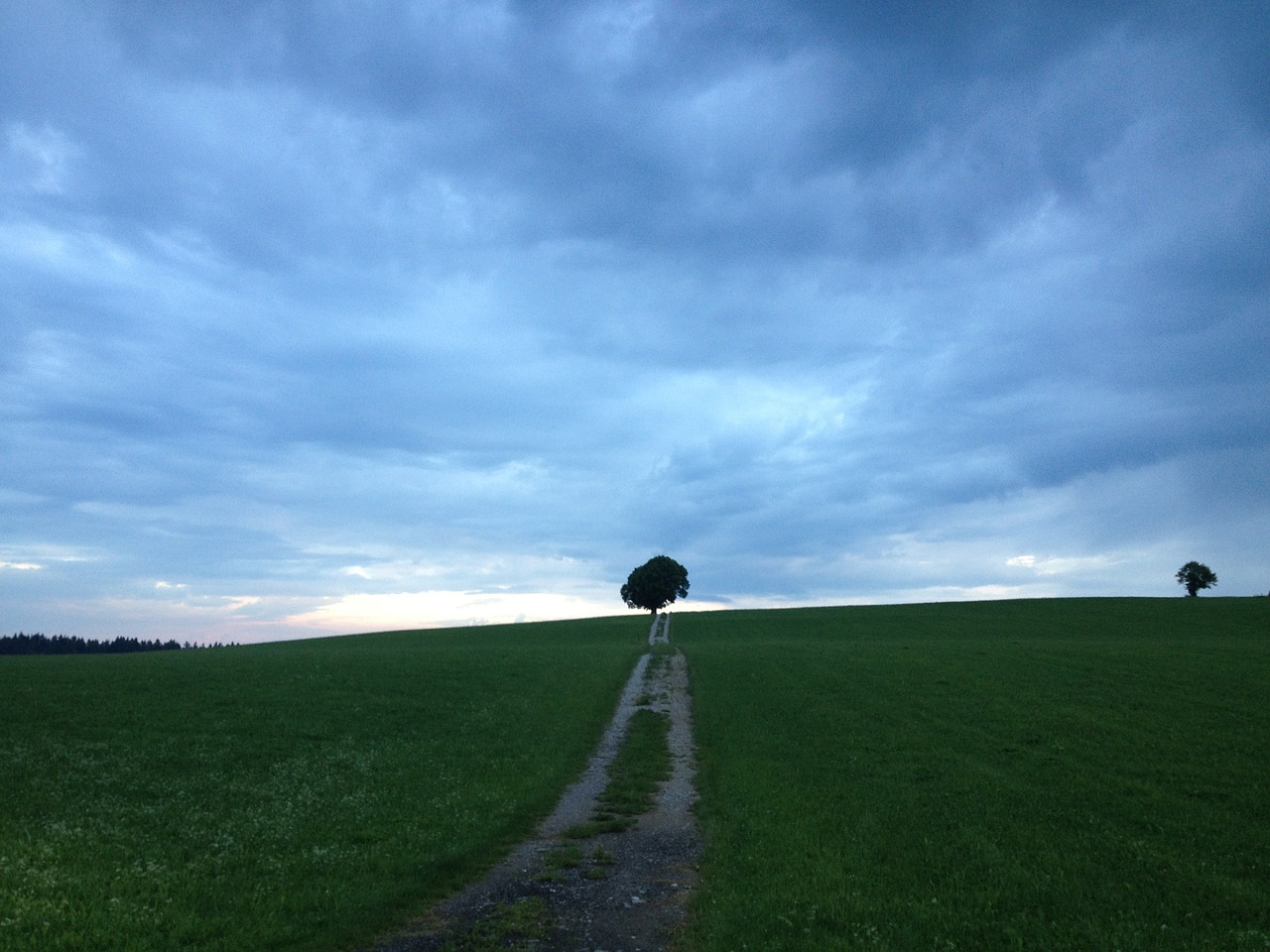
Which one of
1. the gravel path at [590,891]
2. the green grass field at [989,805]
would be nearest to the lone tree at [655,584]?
the green grass field at [989,805]

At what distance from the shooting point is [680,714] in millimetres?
37406

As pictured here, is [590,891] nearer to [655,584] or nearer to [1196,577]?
[655,584]

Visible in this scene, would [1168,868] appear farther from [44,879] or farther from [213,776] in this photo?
[213,776]

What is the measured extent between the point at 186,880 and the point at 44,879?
2121mm

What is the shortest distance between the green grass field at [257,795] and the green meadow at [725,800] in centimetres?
10

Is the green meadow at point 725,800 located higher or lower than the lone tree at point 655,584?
lower

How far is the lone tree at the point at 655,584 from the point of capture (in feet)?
373

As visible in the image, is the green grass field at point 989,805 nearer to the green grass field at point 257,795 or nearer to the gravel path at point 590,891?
the gravel path at point 590,891

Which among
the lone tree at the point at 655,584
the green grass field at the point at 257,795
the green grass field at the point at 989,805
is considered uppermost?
the lone tree at the point at 655,584

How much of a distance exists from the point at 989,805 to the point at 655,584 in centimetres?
9498

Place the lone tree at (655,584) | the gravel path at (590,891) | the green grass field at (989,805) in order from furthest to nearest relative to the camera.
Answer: the lone tree at (655,584) < the green grass field at (989,805) < the gravel path at (590,891)

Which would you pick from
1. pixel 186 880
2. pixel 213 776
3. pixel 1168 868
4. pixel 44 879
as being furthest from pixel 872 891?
pixel 213 776

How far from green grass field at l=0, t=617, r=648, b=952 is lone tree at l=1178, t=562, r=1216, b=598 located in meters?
120

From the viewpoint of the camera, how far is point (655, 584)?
11331 centimetres
